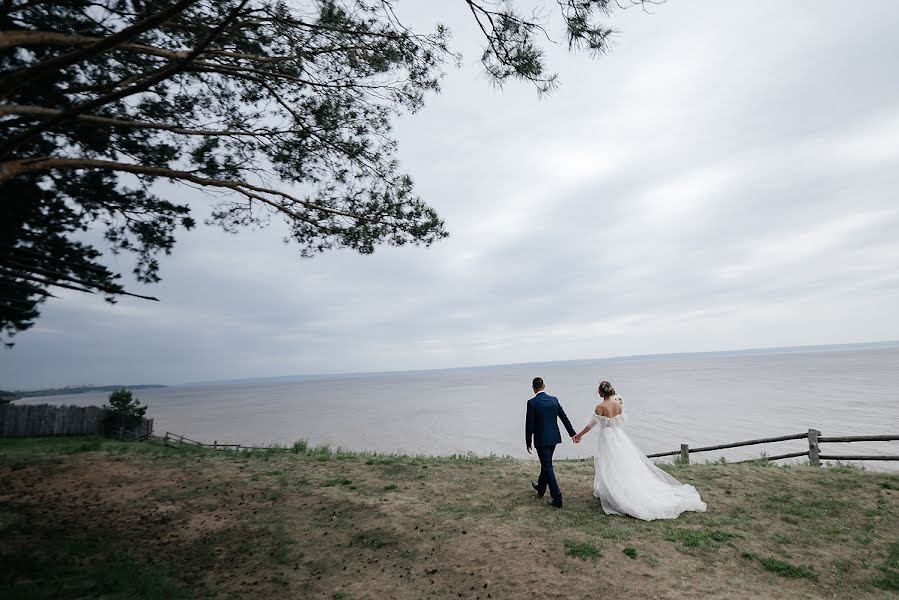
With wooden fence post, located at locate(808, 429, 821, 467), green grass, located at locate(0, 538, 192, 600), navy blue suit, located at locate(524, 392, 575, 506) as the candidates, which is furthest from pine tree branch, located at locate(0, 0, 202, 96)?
wooden fence post, located at locate(808, 429, 821, 467)

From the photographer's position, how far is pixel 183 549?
593 cm

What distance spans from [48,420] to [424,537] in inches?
973

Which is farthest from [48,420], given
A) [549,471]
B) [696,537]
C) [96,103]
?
[696,537]

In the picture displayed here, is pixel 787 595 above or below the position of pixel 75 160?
below

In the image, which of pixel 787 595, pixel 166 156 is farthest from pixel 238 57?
pixel 787 595

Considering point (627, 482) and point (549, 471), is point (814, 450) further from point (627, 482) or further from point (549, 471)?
point (549, 471)

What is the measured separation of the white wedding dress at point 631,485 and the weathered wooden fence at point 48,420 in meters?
25.6

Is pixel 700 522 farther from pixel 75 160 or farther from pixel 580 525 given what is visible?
pixel 75 160

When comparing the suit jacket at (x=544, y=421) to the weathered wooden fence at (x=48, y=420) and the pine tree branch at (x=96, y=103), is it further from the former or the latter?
the weathered wooden fence at (x=48, y=420)

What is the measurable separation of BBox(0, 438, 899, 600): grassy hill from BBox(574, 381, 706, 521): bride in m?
0.29

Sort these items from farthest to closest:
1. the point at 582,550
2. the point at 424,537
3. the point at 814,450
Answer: the point at 814,450, the point at 424,537, the point at 582,550

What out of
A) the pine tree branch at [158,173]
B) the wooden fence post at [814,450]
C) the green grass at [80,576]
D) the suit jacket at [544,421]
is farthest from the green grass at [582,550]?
the wooden fence post at [814,450]

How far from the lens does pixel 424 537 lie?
6.40m

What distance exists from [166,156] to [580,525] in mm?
9564
